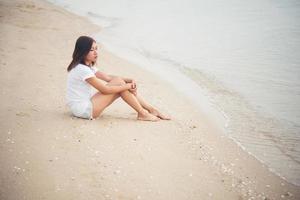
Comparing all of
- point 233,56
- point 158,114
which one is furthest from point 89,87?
point 233,56

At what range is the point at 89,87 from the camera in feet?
21.2

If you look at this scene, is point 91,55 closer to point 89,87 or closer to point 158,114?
point 89,87

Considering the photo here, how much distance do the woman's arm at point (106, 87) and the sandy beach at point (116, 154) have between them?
0.60 metres

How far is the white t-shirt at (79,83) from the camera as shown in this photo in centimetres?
617

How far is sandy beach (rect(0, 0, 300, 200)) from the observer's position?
4656 mm

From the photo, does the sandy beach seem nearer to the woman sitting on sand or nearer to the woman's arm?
the woman sitting on sand

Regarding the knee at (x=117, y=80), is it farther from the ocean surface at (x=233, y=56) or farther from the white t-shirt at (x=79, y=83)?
the ocean surface at (x=233, y=56)

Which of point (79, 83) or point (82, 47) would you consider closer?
point (82, 47)

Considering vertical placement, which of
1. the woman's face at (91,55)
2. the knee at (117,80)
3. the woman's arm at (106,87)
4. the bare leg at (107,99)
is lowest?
the bare leg at (107,99)

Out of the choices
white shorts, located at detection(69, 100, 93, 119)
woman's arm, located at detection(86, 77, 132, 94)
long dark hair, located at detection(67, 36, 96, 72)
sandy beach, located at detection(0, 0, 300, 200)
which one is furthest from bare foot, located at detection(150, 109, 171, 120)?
long dark hair, located at detection(67, 36, 96, 72)

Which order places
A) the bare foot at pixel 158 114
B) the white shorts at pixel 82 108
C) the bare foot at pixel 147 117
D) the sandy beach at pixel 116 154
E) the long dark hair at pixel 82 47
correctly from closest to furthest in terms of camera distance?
the sandy beach at pixel 116 154 → the long dark hair at pixel 82 47 → the white shorts at pixel 82 108 → the bare foot at pixel 147 117 → the bare foot at pixel 158 114

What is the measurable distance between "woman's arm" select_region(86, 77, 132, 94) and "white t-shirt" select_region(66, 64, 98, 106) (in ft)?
0.33

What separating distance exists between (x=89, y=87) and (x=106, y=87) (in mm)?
371

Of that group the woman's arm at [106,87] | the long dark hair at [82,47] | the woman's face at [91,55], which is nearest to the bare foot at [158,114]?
the woman's arm at [106,87]
